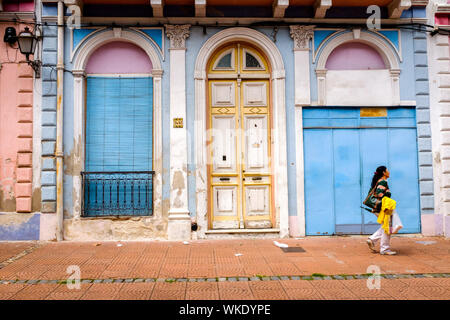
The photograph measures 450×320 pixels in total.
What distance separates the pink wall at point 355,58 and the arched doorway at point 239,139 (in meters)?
1.63

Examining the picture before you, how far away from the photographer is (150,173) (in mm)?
8219

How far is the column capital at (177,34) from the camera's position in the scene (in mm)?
8305

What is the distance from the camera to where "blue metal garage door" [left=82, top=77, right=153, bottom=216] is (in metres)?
8.21

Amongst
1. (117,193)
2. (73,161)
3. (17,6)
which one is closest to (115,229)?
(117,193)

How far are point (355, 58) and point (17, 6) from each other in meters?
7.68

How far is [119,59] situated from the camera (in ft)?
28.1

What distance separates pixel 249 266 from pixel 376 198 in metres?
2.65

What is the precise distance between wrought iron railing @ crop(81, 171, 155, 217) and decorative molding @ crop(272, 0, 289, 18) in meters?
4.42

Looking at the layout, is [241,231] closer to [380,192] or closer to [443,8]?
[380,192]

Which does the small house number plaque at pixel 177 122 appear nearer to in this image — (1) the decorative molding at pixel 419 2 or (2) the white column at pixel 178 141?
(2) the white column at pixel 178 141

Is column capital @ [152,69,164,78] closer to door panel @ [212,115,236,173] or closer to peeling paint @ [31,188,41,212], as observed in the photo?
door panel @ [212,115,236,173]

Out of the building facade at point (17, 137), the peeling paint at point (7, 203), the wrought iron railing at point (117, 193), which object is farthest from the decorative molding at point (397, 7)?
the peeling paint at point (7, 203)

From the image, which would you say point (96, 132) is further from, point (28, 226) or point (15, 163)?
point (28, 226)
